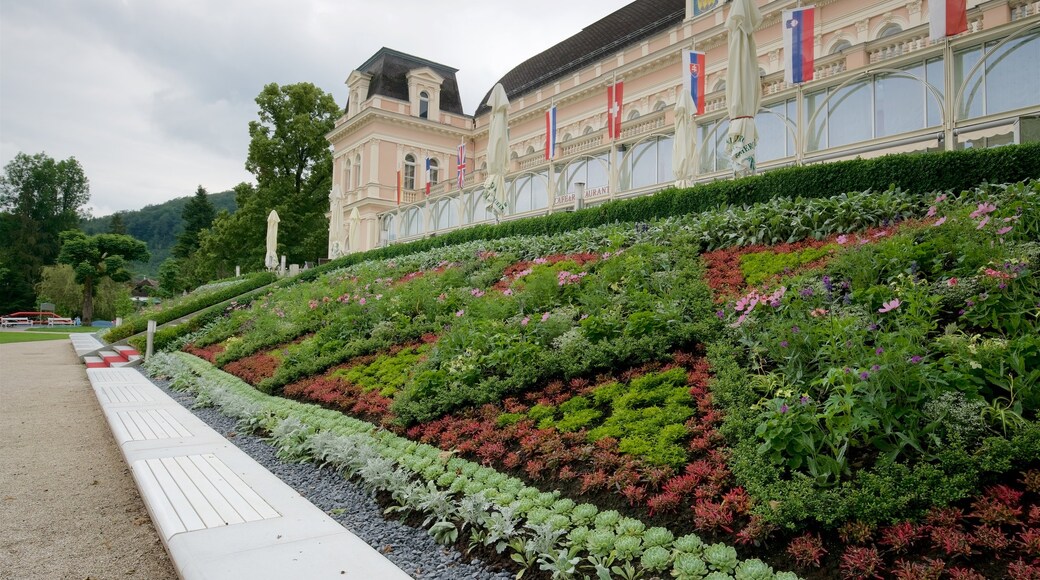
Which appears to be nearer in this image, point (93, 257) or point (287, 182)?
point (287, 182)

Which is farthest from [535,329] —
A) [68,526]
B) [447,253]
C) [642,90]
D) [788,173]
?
[642,90]

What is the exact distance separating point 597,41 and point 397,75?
15.6m

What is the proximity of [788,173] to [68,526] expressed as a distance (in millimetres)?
10042

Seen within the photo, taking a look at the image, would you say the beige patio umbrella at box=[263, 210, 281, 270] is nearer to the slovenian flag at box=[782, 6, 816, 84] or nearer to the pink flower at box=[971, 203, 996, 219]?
the slovenian flag at box=[782, 6, 816, 84]

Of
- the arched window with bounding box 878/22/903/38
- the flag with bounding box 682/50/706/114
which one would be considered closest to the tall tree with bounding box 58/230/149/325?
the flag with bounding box 682/50/706/114

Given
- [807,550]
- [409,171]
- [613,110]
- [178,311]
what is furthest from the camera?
[409,171]

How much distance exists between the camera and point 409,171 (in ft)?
138

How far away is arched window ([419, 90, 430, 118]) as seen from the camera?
4322 centimetres

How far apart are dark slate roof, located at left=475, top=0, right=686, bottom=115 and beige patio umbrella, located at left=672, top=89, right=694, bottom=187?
1761 cm

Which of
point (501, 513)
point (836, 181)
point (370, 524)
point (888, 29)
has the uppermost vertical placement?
point (888, 29)

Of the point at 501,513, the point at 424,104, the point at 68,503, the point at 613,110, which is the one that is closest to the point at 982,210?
the point at 501,513

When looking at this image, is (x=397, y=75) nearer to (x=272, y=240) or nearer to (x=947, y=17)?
(x=272, y=240)

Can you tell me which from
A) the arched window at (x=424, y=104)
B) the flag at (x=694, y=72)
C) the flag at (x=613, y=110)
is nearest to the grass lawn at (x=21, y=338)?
the flag at (x=613, y=110)

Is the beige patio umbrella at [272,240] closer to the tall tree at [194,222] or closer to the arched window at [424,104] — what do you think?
the arched window at [424,104]
